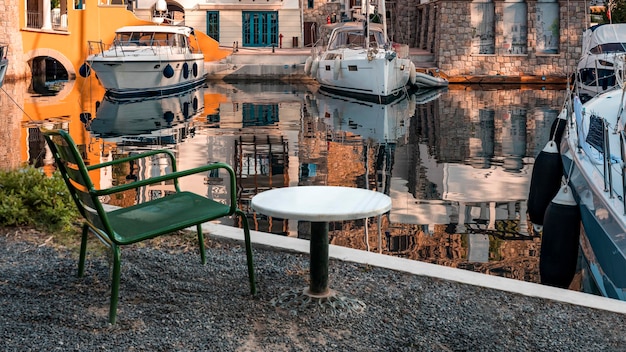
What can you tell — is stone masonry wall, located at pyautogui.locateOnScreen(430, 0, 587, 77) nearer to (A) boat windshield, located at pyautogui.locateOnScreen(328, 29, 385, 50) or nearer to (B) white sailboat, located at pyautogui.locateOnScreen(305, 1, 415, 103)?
(B) white sailboat, located at pyautogui.locateOnScreen(305, 1, 415, 103)

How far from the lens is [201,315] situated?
14.3 feet

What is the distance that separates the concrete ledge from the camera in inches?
188

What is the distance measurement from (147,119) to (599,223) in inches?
594

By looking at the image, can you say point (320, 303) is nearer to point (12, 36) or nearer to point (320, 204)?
point (320, 204)

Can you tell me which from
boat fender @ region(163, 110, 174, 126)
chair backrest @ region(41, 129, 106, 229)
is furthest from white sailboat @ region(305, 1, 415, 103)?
chair backrest @ region(41, 129, 106, 229)

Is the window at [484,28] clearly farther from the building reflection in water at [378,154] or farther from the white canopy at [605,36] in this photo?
the white canopy at [605,36]

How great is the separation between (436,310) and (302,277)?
0.95m

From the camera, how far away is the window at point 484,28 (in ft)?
122

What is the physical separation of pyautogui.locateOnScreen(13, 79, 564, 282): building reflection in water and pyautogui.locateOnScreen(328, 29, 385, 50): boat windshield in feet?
9.84

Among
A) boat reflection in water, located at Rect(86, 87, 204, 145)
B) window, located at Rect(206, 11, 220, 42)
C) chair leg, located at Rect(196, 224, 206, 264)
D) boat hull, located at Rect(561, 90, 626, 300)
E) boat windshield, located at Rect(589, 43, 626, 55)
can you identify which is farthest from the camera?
window, located at Rect(206, 11, 220, 42)

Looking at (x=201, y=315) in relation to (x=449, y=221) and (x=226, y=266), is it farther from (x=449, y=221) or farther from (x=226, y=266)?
(x=449, y=221)

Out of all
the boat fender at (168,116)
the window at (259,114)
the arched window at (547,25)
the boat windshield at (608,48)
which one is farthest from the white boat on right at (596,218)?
the arched window at (547,25)

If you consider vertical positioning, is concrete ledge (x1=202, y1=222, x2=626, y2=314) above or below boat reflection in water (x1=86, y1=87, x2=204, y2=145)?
below

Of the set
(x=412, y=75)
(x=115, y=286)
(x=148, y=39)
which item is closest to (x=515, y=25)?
(x=412, y=75)
